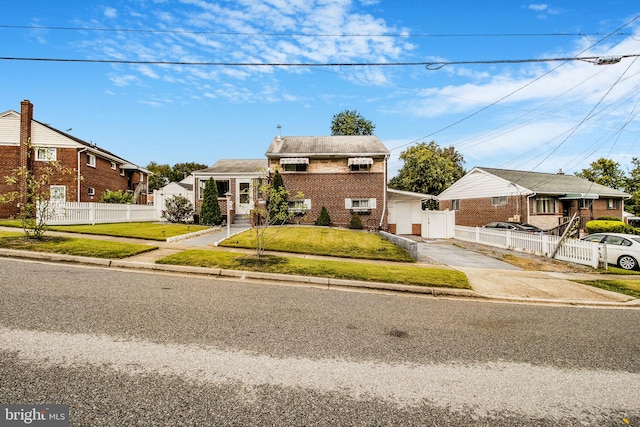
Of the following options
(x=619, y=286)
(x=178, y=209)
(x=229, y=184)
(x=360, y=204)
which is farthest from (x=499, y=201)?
(x=178, y=209)

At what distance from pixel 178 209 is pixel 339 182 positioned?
1161 cm

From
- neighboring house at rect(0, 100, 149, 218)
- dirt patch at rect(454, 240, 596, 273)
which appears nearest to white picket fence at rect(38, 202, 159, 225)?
neighboring house at rect(0, 100, 149, 218)

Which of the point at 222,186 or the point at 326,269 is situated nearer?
the point at 326,269

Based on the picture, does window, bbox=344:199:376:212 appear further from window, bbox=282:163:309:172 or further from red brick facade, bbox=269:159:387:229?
window, bbox=282:163:309:172

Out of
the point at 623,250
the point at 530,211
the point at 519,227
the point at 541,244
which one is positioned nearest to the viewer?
the point at 623,250

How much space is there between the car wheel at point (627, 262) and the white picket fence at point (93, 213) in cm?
2516

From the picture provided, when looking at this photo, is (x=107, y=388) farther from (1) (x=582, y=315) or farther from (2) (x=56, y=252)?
(2) (x=56, y=252)

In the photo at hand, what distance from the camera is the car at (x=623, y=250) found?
14.2 meters

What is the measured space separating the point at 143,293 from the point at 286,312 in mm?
2947

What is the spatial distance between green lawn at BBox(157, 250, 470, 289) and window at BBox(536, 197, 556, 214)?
74.1 feet

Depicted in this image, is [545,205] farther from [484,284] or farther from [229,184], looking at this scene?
[229,184]

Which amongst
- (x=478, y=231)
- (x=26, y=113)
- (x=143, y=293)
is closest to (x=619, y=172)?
(x=478, y=231)

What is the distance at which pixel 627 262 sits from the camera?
1435 centimetres

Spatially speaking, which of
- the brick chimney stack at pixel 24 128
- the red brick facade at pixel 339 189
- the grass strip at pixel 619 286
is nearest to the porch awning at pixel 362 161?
the red brick facade at pixel 339 189
